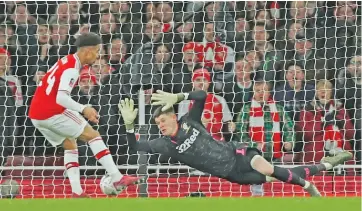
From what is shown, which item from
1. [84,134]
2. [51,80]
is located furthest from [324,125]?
[51,80]

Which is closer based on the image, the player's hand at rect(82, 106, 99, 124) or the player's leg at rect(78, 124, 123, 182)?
the player's hand at rect(82, 106, 99, 124)

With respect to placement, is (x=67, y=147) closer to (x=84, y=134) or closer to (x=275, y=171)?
(x=84, y=134)

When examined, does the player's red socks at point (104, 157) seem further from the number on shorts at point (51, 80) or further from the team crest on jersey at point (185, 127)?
the team crest on jersey at point (185, 127)

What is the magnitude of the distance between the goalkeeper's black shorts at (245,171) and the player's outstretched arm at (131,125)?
714 millimetres

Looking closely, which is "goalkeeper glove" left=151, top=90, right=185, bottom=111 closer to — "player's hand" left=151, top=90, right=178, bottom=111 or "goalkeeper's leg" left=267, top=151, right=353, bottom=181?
"player's hand" left=151, top=90, right=178, bottom=111

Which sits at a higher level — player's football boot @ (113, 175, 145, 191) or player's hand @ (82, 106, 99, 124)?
player's hand @ (82, 106, 99, 124)

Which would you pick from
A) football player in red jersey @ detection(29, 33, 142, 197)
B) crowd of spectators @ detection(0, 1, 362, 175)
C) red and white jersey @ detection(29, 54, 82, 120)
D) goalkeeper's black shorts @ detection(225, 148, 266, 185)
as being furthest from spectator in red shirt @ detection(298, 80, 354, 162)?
red and white jersey @ detection(29, 54, 82, 120)

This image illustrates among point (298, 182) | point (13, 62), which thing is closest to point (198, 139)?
point (298, 182)

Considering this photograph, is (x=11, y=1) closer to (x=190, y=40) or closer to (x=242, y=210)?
(x=190, y=40)

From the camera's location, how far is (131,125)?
889 cm

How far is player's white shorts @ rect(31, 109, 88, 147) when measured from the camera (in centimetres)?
930

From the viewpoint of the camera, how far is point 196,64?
1020 centimetres

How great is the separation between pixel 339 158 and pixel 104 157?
1.96m

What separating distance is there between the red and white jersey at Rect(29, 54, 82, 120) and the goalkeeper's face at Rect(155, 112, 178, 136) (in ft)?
2.53
